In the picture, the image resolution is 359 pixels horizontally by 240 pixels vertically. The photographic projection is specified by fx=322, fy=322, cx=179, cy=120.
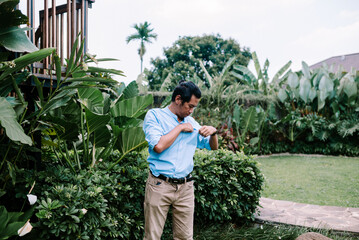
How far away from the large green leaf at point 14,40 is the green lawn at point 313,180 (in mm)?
3476

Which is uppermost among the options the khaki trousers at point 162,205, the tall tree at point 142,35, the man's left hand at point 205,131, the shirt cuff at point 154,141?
the tall tree at point 142,35

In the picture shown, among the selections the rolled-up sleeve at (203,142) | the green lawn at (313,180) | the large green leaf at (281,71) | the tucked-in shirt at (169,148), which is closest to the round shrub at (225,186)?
the green lawn at (313,180)

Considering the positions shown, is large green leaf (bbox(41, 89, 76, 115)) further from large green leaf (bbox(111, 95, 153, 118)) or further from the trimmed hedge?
large green leaf (bbox(111, 95, 153, 118))

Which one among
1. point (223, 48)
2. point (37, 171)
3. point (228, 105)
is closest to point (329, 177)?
point (228, 105)

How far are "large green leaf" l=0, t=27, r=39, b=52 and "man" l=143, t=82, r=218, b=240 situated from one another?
3.57 ft

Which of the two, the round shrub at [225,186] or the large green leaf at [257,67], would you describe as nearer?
the round shrub at [225,186]

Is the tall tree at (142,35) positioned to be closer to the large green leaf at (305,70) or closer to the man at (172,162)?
the large green leaf at (305,70)

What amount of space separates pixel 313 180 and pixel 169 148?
641cm

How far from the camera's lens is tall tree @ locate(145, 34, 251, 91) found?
98.4 feet

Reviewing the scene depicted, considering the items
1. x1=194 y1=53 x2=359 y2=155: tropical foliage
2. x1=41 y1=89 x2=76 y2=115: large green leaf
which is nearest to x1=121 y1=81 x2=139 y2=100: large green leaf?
x1=41 y1=89 x2=76 y2=115: large green leaf

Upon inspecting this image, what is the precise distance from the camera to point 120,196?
334 cm

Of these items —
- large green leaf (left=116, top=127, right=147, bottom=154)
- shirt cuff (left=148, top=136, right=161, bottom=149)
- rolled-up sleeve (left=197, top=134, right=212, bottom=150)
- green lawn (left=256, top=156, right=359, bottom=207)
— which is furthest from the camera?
green lawn (left=256, top=156, right=359, bottom=207)

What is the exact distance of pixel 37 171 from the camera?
130 inches

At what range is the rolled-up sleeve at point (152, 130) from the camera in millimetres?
2554
